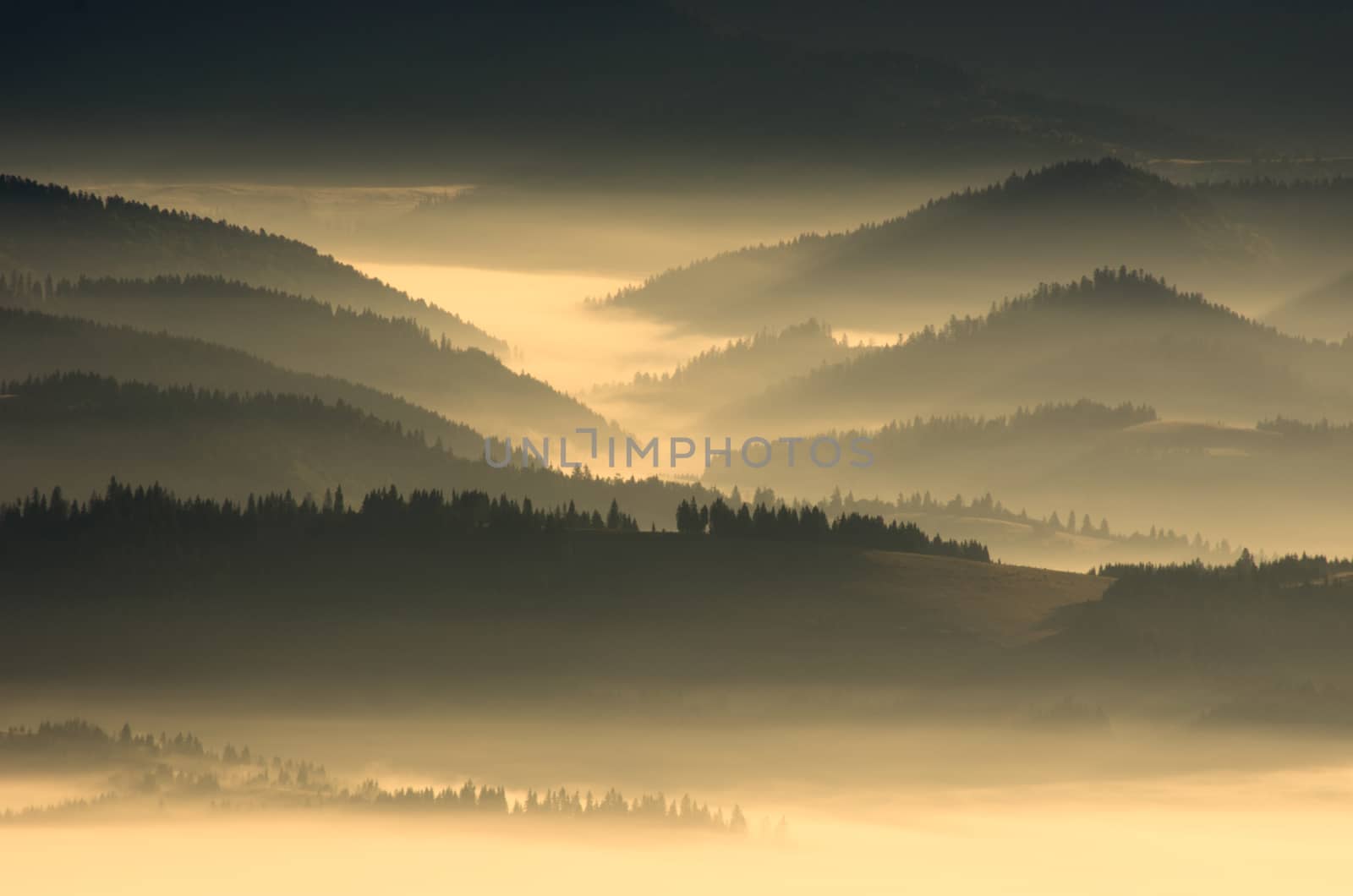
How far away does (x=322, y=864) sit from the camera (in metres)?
187

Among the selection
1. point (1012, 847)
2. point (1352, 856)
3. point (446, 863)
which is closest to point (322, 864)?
point (446, 863)

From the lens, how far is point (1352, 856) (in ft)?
614

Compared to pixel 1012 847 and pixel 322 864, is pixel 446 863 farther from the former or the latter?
pixel 1012 847

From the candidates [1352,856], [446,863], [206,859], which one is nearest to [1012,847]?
[1352,856]

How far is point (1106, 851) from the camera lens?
656 feet

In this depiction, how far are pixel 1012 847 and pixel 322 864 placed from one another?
171 ft

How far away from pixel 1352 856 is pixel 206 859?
83.8m

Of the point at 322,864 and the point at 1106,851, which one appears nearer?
the point at 322,864

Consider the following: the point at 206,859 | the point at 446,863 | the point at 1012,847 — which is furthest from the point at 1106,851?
the point at 206,859

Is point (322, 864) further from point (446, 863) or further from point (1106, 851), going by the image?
point (1106, 851)

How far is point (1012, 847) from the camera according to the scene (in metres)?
198

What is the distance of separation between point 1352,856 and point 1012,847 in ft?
83.4

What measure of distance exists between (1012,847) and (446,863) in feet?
141

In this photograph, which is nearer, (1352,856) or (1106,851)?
(1352,856)
